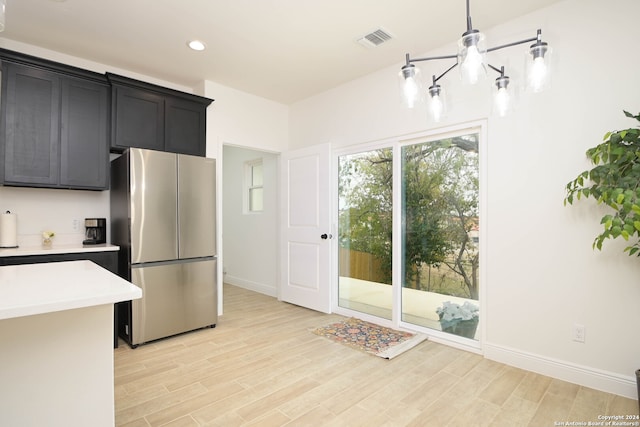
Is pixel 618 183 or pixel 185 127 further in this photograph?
pixel 185 127

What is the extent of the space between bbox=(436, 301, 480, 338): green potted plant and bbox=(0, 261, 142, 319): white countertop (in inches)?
110

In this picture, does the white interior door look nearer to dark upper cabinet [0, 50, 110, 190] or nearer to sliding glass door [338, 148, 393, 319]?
sliding glass door [338, 148, 393, 319]

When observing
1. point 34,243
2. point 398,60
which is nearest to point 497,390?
point 398,60

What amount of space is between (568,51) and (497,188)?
110cm

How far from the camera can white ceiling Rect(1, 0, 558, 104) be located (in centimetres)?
252

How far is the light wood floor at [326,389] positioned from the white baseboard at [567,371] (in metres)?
0.06

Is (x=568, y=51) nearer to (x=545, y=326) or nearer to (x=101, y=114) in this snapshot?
(x=545, y=326)

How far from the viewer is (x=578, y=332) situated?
2385 millimetres

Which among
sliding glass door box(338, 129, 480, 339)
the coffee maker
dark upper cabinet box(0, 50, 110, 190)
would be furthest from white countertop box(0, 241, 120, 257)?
sliding glass door box(338, 129, 480, 339)

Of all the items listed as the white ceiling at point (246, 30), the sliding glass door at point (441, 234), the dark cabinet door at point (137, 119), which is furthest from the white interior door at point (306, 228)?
the dark cabinet door at point (137, 119)

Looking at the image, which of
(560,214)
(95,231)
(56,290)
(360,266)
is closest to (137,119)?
(95,231)

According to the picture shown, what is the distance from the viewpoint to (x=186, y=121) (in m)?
3.74

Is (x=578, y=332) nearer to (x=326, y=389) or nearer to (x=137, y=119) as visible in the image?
(x=326, y=389)

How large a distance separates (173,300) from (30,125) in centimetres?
199
